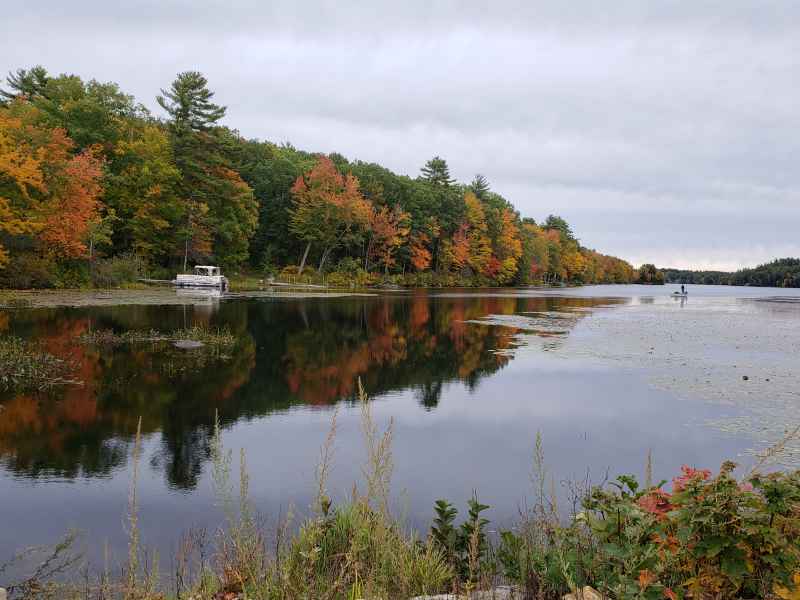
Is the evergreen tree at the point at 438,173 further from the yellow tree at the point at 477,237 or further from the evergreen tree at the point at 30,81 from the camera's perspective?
the evergreen tree at the point at 30,81

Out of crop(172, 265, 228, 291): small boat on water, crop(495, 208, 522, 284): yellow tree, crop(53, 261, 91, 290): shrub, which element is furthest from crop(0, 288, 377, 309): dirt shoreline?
crop(495, 208, 522, 284): yellow tree

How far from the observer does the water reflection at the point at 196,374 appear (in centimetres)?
913

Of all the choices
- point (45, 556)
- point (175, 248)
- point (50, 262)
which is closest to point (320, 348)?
point (45, 556)

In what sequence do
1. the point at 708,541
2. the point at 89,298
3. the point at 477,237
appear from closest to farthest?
the point at 708,541 → the point at 89,298 → the point at 477,237

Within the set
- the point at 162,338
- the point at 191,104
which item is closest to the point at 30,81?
the point at 191,104

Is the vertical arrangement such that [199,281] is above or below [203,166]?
below

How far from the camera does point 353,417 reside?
11.8 metres

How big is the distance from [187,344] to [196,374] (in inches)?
181

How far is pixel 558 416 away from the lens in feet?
40.1

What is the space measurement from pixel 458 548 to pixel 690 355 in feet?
62.0

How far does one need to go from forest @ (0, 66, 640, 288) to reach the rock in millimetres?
21750

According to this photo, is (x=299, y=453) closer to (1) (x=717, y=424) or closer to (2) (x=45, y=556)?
(2) (x=45, y=556)

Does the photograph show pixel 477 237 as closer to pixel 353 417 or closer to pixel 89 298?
pixel 89 298

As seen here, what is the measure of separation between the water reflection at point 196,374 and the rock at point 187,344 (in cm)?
42
